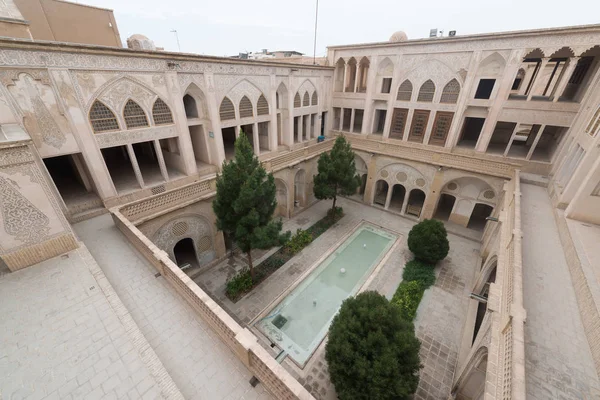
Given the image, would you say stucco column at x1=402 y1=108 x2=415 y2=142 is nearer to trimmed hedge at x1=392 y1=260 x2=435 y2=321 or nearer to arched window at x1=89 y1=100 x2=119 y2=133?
trimmed hedge at x1=392 y1=260 x2=435 y2=321

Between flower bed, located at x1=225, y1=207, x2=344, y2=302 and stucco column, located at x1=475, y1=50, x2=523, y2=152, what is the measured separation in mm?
8684

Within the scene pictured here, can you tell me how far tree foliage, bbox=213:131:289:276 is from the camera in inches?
300

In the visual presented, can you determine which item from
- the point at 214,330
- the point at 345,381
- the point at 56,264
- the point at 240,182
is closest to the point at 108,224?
the point at 56,264

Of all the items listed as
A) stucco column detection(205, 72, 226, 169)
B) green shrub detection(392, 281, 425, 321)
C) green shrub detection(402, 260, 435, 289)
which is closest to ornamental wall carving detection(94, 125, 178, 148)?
stucco column detection(205, 72, 226, 169)

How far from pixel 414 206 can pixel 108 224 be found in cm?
1602

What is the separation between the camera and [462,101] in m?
12.9

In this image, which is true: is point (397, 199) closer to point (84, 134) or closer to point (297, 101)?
point (297, 101)

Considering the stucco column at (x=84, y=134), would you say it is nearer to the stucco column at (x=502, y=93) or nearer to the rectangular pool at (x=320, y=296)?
the rectangular pool at (x=320, y=296)

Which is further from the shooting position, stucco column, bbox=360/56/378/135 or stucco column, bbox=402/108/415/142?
stucco column, bbox=360/56/378/135

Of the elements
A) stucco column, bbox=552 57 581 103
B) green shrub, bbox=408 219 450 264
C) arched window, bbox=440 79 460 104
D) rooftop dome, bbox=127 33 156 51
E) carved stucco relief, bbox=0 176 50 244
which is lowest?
green shrub, bbox=408 219 450 264

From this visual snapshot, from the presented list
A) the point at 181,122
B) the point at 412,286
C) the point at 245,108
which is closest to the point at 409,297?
the point at 412,286

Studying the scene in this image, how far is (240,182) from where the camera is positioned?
25.7 ft

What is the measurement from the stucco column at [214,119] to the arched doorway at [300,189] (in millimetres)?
5499

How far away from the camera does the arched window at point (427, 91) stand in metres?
13.8
